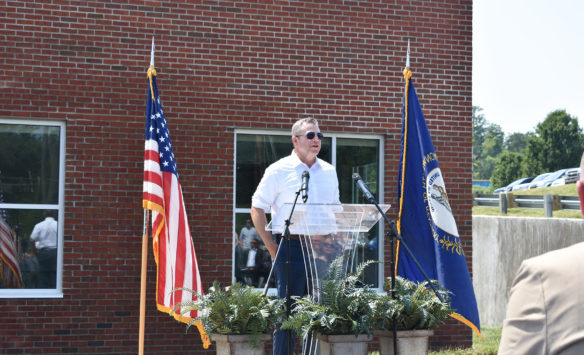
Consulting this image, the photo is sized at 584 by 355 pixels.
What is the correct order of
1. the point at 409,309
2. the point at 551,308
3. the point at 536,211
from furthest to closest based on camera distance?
the point at 536,211
the point at 409,309
the point at 551,308

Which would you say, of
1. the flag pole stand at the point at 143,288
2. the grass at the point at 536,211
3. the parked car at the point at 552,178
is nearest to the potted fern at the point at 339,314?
the flag pole stand at the point at 143,288

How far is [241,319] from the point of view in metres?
5.71

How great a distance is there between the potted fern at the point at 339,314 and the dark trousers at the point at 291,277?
502 mm

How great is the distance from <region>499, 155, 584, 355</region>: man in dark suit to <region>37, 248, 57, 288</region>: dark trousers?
7.29 meters

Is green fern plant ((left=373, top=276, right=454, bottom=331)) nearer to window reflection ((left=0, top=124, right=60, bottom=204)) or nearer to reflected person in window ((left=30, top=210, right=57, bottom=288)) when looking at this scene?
reflected person in window ((left=30, top=210, right=57, bottom=288))

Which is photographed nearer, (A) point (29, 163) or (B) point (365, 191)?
(B) point (365, 191)

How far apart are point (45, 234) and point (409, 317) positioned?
→ 14.2 feet

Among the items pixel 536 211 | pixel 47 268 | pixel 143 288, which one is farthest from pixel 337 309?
pixel 536 211

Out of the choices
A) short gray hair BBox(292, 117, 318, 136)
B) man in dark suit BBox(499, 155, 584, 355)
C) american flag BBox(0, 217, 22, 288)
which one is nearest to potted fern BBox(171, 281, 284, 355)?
short gray hair BBox(292, 117, 318, 136)

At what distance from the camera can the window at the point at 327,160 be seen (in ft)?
28.3

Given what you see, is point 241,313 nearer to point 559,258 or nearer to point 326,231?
point 326,231

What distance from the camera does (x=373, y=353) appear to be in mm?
8703

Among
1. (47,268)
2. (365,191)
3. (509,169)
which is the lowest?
(47,268)

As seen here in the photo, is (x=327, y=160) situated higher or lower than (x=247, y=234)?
higher
